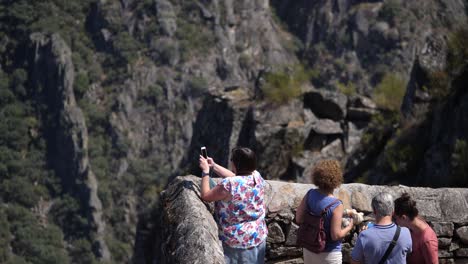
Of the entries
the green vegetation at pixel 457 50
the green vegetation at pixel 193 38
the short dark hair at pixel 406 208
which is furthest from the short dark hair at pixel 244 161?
the green vegetation at pixel 193 38

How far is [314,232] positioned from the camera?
5.80 meters

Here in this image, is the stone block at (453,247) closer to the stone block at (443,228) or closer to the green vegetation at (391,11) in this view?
the stone block at (443,228)

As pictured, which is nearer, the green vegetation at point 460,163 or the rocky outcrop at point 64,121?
the green vegetation at point 460,163

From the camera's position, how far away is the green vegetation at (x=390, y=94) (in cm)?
2575

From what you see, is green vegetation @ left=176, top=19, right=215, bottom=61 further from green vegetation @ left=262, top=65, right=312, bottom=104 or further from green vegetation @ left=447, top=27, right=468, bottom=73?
green vegetation @ left=447, top=27, right=468, bottom=73

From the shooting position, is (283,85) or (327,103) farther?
(283,85)

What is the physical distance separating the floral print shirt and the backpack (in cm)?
35

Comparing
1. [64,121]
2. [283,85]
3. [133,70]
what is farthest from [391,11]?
[283,85]

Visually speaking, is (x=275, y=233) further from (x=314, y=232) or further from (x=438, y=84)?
(x=438, y=84)

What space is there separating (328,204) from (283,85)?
22226 millimetres

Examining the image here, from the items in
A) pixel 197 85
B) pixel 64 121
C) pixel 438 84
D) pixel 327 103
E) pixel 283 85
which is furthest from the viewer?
pixel 197 85

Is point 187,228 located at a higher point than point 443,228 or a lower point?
higher

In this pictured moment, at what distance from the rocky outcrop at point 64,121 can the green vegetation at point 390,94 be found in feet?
221

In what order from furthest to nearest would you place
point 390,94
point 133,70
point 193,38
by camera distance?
1. point 193,38
2. point 133,70
3. point 390,94
